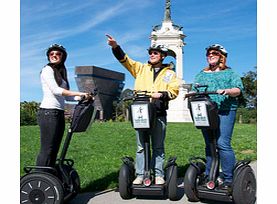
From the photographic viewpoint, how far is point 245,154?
28.2ft

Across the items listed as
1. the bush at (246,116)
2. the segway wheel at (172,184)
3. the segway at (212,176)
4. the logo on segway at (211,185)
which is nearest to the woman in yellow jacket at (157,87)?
the segway wheel at (172,184)

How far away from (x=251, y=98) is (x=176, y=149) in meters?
30.9

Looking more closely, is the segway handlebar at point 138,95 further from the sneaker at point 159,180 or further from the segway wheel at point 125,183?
the sneaker at point 159,180

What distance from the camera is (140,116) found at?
436 cm

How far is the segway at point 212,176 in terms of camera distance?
13.4 feet

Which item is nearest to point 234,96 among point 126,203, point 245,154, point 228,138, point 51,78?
point 228,138

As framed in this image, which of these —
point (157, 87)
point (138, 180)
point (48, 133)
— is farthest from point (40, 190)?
point (157, 87)

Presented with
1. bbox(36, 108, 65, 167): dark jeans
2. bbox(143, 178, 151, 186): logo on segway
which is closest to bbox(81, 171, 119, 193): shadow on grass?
bbox(143, 178, 151, 186): logo on segway

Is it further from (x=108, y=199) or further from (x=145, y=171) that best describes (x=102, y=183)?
(x=145, y=171)

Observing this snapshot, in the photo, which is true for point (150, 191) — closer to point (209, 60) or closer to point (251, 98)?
point (209, 60)

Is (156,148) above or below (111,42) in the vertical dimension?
below

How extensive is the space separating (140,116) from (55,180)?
121cm

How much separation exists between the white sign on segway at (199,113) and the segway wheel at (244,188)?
0.69 meters
